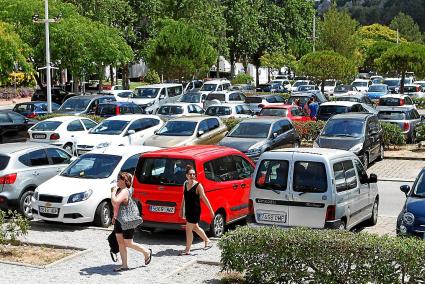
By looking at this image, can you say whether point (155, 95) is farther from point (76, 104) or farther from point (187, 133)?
point (187, 133)

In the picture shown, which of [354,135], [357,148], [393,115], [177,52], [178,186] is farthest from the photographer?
[177,52]

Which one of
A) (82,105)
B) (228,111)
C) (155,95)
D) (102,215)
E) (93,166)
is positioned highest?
(155,95)

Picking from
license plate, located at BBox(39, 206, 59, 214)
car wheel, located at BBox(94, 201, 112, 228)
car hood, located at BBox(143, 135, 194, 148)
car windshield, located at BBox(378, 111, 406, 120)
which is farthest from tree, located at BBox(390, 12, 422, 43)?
license plate, located at BBox(39, 206, 59, 214)

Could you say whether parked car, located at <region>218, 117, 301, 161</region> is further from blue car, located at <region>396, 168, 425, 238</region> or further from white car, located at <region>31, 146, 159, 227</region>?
blue car, located at <region>396, 168, 425, 238</region>

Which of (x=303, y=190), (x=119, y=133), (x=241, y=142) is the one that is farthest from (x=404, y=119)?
(x=303, y=190)

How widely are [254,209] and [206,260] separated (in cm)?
132

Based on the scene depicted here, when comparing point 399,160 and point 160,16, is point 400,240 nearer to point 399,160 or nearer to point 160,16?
point 399,160

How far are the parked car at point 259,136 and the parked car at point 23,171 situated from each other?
5.94 m

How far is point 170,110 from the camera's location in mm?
30688

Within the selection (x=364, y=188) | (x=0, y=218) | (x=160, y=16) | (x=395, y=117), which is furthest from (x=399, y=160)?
(x=160, y=16)

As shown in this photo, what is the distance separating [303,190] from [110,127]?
13224 millimetres

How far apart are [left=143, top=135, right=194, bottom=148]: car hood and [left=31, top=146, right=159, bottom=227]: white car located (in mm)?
6197

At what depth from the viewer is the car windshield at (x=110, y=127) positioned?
938 inches

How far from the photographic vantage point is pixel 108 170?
15.1 m
